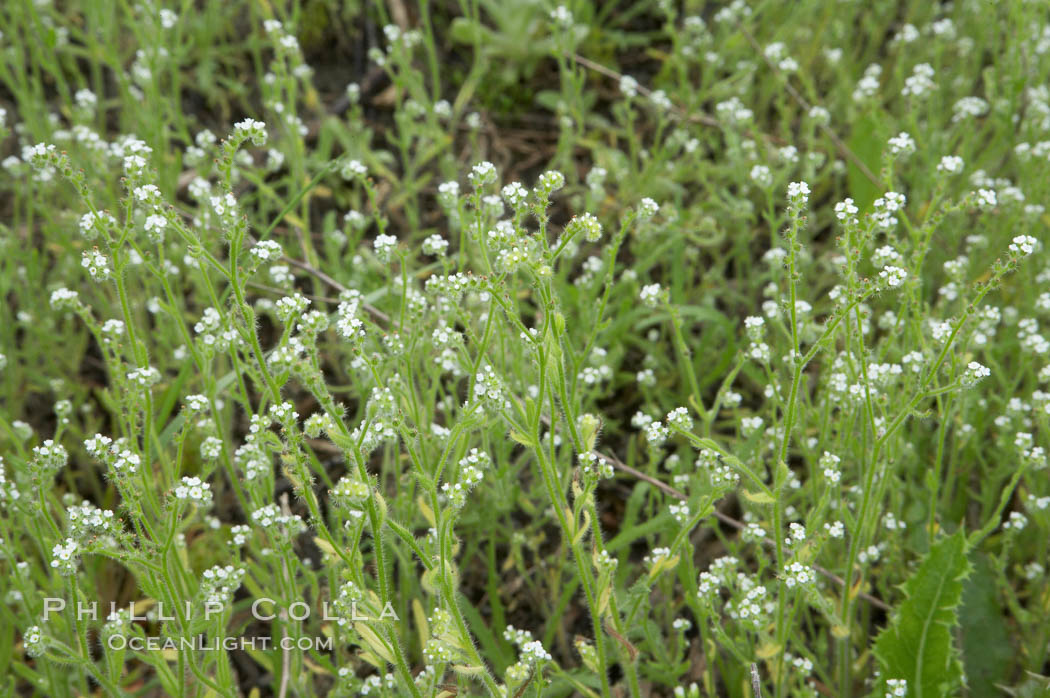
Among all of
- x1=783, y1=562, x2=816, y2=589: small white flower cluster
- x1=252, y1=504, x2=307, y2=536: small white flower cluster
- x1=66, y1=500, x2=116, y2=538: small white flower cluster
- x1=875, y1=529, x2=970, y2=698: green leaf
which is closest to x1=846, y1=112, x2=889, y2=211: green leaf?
x1=875, y1=529, x2=970, y2=698: green leaf

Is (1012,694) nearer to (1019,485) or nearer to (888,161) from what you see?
(1019,485)

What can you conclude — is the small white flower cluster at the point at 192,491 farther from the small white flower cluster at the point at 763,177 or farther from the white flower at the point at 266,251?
the small white flower cluster at the point at 763,177

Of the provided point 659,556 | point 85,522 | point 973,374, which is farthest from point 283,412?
point 973,374

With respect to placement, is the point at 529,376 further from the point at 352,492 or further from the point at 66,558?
the point at 66,558

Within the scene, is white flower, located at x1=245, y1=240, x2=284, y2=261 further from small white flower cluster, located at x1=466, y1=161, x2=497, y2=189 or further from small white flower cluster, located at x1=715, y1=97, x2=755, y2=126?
small white flower cluster, located at x1=715, y1=97, x2=755, y2=126

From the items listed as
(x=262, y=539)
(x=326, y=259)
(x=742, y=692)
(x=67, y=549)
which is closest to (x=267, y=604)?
(x=262, y=539)

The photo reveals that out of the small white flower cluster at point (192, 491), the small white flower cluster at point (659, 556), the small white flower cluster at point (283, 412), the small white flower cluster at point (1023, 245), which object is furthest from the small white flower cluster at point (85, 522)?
the small white flower cluster at point (1023, 245)
